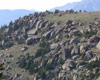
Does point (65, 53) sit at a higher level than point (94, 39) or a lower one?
lower

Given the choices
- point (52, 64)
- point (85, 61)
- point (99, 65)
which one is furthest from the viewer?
point (52, 64)

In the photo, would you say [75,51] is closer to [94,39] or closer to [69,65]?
[94,39]

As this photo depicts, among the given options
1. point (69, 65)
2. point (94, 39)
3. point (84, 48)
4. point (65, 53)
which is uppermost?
point (94, 39)

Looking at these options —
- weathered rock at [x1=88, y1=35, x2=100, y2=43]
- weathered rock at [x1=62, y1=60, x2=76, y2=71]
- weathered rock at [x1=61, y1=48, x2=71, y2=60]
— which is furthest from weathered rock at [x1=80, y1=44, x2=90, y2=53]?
weathered rock at [x1=62, y1=60, x2=76, y2=71]

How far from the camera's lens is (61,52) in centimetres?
19938

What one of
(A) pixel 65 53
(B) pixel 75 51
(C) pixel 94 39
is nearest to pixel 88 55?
(B) pixel 75 51

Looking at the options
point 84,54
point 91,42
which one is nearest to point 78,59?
point 84,54

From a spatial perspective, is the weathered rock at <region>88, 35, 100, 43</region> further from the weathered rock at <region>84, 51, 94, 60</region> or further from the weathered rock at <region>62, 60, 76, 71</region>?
the weathered rock at <region>62, 60, 76, 71</region>

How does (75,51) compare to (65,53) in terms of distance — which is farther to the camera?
(65,53)

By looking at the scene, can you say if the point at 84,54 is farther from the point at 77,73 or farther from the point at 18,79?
the point at 18,79

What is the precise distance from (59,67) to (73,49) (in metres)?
15.1

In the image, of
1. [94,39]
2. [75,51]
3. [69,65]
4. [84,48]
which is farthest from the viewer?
[94,39]

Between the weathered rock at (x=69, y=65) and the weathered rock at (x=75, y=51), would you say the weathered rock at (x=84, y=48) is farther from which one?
the weathered rock at (x=69, y=65)

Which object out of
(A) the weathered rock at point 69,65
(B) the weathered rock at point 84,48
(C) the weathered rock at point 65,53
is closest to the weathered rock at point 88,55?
(B) the weathered rock at point 84,48
